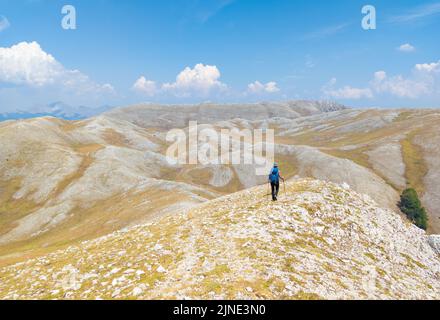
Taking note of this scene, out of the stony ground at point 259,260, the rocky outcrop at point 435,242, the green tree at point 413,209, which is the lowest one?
the green tree at point 413,209

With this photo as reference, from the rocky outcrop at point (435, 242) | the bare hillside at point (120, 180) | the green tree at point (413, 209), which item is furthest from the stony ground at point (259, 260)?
the green tree at point (413, 209)

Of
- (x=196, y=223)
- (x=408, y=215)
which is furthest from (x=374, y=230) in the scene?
(x=408, y=215)

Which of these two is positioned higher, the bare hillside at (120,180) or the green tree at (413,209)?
the bare hillside at (120,180)

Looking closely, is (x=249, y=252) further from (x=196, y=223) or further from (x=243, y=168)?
(x=243, y=168)

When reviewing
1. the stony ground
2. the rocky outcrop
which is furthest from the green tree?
the stony ground

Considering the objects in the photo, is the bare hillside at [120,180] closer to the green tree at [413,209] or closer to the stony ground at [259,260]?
the green tree at [413,209]
